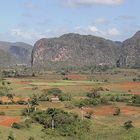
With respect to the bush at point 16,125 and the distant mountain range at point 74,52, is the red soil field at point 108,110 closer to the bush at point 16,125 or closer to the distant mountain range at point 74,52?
the bush at point 16,125

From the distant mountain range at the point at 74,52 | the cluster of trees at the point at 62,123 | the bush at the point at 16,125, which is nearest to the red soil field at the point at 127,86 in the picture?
the cluster of trees at the point at 62,123

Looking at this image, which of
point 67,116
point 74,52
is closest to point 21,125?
point 67,116

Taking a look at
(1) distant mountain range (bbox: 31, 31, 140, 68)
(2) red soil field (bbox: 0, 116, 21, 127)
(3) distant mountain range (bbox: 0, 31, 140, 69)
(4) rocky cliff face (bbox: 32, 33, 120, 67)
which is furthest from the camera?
(4) rocky cliff face (bbox: 32, 33, 120, 67)

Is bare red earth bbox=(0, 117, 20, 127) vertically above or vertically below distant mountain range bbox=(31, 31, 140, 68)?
below

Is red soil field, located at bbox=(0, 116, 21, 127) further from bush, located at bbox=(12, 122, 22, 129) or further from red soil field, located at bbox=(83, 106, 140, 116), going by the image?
red soil field, located at bbox=(83, 106, 140, 116)

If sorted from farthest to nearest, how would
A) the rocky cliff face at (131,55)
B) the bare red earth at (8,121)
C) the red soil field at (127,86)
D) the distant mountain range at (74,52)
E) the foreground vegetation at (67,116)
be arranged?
the distant mountain range at (74,52) → the rocky cliff face at (131,55) → the red soil field at (127,86) → the bare red earth at (8,121) → the foreground vegetation at (67,116)

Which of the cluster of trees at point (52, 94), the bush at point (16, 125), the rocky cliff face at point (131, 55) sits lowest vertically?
the bush at point (16, 125)

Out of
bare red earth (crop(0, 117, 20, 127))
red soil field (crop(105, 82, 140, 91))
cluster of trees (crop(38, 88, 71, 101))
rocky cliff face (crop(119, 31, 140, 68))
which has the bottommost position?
bare red earth (crop(0, 117, 20, 127))

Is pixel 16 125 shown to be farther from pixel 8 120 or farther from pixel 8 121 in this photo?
pixel 8 120

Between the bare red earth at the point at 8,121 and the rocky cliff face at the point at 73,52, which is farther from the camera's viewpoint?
the rocky cliff face at the point at 73,52

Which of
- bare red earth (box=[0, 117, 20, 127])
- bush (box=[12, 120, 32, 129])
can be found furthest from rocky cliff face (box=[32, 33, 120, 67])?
bush (box=[12, 120, 32, 129])
